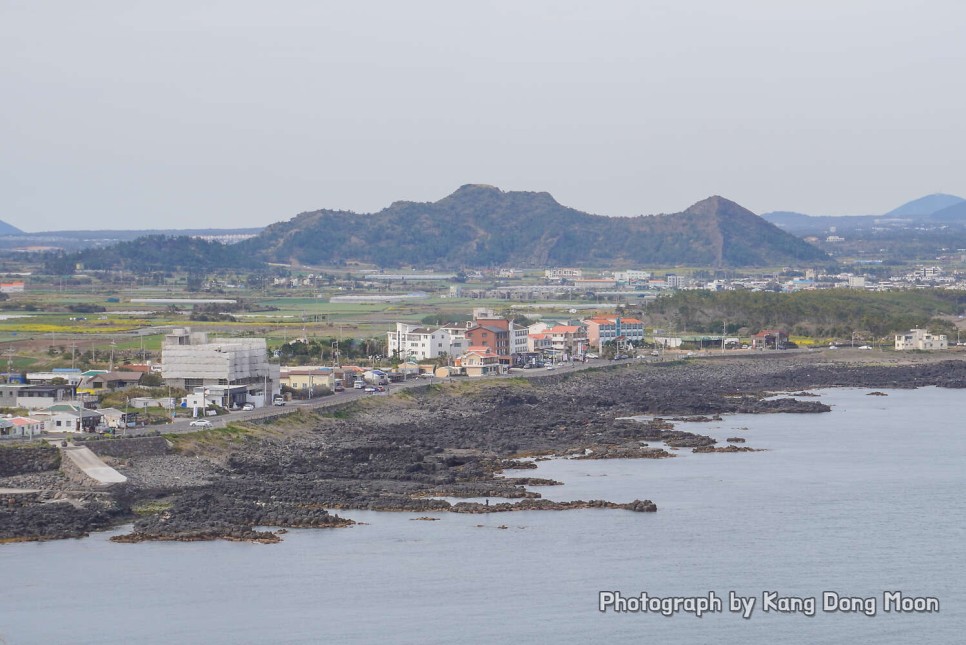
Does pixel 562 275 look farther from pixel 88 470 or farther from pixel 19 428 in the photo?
pixel 88 470

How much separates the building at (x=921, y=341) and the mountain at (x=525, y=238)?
240 ft

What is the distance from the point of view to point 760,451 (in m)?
26.4

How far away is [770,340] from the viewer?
166ft

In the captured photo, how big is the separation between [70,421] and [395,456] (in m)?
5.01

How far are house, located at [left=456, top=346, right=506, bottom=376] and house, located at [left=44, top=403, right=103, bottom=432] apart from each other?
618 inches

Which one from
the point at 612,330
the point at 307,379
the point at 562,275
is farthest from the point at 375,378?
the point at 562,275

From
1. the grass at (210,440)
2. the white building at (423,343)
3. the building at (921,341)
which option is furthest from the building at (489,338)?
the grass at (210,440)

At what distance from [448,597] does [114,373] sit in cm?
1582

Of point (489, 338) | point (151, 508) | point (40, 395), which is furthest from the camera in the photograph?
point (489, 338)

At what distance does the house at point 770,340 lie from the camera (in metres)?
50.2

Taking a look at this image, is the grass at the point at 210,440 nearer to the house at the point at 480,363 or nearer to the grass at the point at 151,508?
the grass at the point at 151,508

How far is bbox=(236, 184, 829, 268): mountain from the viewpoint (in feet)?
414

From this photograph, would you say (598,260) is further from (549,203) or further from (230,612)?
(230,612)

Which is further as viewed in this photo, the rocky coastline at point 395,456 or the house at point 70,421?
the house at point 70,421
